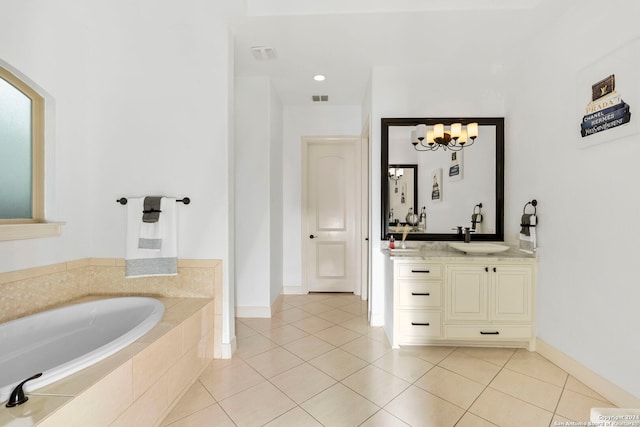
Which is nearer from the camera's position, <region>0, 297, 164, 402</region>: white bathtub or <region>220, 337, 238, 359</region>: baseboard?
<region>0, 297, 164, 402</region>: white bathtub

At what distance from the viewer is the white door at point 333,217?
4.06m

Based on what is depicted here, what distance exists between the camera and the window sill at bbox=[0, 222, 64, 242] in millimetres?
1668

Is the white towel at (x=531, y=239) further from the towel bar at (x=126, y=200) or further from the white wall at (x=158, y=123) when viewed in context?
the towel bar at (x=126, y=200)

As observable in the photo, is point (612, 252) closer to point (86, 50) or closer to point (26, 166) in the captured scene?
point (26, 166)

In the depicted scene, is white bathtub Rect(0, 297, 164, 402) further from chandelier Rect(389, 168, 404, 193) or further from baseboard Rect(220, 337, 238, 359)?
chandelier Rect(389, 168, 404, 193)

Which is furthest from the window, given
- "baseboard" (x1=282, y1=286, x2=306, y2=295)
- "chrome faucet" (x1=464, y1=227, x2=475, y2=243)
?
"chrome faucet" (x1=464, y1=227, x2=475, y2=243)

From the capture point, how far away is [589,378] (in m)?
1.90

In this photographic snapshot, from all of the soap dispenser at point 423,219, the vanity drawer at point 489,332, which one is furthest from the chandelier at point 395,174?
the vanity drawer at point 489,332

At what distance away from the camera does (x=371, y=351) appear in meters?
2.40

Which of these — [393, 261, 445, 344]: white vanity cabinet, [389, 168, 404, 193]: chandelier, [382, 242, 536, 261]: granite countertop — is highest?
[389, 168, 404, 193]: chandelier

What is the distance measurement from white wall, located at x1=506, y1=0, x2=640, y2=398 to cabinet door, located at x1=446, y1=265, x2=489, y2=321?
46 cm

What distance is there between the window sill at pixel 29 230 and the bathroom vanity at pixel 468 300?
254 centimetres

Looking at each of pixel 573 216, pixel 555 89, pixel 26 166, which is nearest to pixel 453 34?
pixel 555 89

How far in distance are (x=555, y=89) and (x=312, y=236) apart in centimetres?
292
